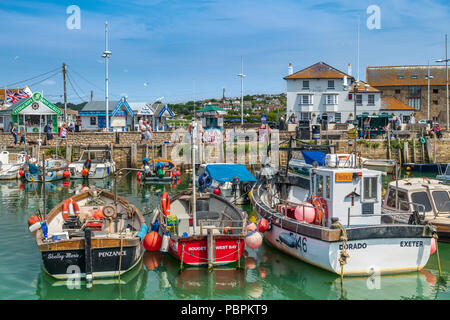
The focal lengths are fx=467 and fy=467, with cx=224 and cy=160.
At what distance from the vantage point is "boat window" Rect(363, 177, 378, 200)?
45.9 feet

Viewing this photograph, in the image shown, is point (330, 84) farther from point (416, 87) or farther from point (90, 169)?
point (90, 169)

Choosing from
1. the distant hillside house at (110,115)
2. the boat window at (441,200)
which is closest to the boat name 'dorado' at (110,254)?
the boat window at (441,200)

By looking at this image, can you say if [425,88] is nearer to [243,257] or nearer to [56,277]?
[243,257]

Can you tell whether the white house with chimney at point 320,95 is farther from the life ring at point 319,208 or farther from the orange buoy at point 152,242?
the orange buoy at point 152,242

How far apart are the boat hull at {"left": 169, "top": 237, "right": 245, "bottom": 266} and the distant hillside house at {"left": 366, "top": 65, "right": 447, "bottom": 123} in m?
57.7

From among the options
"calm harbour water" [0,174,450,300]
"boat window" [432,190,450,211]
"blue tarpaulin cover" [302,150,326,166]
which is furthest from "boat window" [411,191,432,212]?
"blue tarpaulin cover" [302,150,326,166]

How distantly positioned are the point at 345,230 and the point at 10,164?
28.6 m

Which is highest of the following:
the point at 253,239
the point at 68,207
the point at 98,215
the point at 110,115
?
the point at 110,115

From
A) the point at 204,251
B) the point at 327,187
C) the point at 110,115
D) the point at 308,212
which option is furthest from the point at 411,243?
the point at 110,115

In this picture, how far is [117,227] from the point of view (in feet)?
52.1

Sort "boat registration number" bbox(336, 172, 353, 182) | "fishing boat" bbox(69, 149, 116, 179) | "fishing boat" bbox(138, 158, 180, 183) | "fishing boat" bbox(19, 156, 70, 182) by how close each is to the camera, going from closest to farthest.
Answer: "boat registration number" bbox(336, 172, 353, 182) < "fishing boat" bbox(19, 156, 70, 182) < "fishing boat" bbox(138, 158, 180, 183) < "fishing boat" bbox(69, 149, 116, 179)

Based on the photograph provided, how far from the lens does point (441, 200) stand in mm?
16625

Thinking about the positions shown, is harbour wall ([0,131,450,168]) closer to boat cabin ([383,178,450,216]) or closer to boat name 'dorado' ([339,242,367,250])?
boat cabin ([383,178,450,216])

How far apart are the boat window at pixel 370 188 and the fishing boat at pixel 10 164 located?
1049 inches
